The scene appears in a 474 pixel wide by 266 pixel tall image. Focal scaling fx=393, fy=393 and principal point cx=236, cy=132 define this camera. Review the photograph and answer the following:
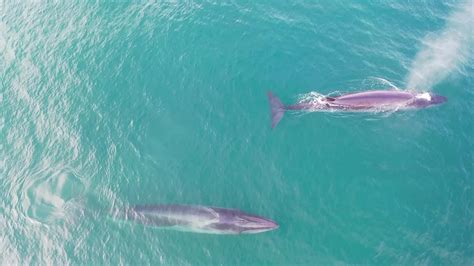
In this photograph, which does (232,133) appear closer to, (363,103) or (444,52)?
(363,103)

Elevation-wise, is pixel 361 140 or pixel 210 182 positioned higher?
pixel 361 140

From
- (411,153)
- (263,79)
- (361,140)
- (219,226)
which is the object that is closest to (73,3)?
(263,79)

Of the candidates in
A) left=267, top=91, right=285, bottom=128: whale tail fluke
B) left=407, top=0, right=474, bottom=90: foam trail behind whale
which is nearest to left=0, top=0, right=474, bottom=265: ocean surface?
left=407, top=0, right=474, bottom=90: foam trail behind whale

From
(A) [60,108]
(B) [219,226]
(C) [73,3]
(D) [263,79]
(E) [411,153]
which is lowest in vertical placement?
(B) [219,226]

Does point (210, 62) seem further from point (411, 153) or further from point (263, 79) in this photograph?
point (411, 153)

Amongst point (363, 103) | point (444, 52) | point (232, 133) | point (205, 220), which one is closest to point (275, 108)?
point (232, 133)

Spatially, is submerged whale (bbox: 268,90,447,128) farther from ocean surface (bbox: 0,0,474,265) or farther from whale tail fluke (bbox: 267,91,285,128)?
ocean surface (bbox: 0,0,474,265)

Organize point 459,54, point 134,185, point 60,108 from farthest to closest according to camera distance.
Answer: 1. point 459,54
2. point 60,108
3. point 134,185
